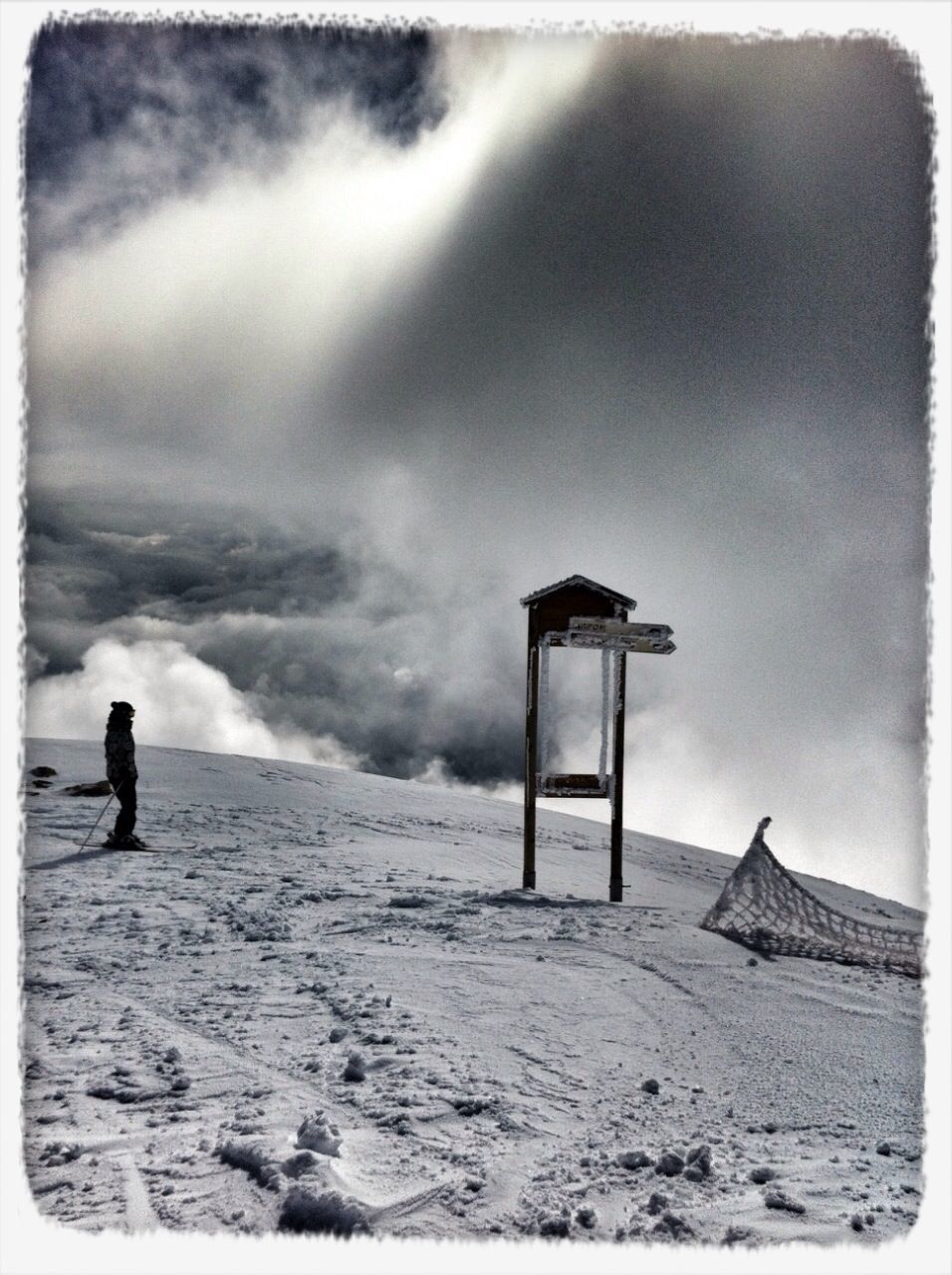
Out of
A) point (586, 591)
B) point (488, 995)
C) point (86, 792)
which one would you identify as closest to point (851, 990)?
point (488, 995)

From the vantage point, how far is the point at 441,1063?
190 inches

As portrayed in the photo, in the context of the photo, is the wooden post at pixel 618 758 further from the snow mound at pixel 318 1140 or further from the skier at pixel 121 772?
the skier at pixel 121 772

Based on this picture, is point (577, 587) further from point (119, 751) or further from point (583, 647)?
point (119, 751)

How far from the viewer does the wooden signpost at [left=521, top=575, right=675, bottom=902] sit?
7816mm

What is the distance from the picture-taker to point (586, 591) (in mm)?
7910

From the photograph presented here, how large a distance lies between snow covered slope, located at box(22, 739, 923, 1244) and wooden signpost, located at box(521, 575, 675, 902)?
93 cm

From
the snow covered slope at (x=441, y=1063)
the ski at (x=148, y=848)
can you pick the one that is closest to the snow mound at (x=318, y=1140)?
the snow covered slope at (x=441, y=1063)

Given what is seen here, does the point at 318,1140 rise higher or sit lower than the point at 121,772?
lower

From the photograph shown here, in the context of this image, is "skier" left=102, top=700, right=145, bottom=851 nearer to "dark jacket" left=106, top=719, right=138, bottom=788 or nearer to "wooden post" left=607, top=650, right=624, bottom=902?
"dark jacket" left=106, top=719, right=138, bottom=788

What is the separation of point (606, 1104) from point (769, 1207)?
3.03 feet

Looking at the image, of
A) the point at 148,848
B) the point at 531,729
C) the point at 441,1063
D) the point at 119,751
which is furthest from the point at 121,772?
the point at 441,1063

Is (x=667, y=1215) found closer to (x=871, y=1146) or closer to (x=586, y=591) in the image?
(x=871, y=1146)

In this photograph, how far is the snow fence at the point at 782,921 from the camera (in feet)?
24.0

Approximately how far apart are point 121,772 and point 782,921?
6.08 meters
